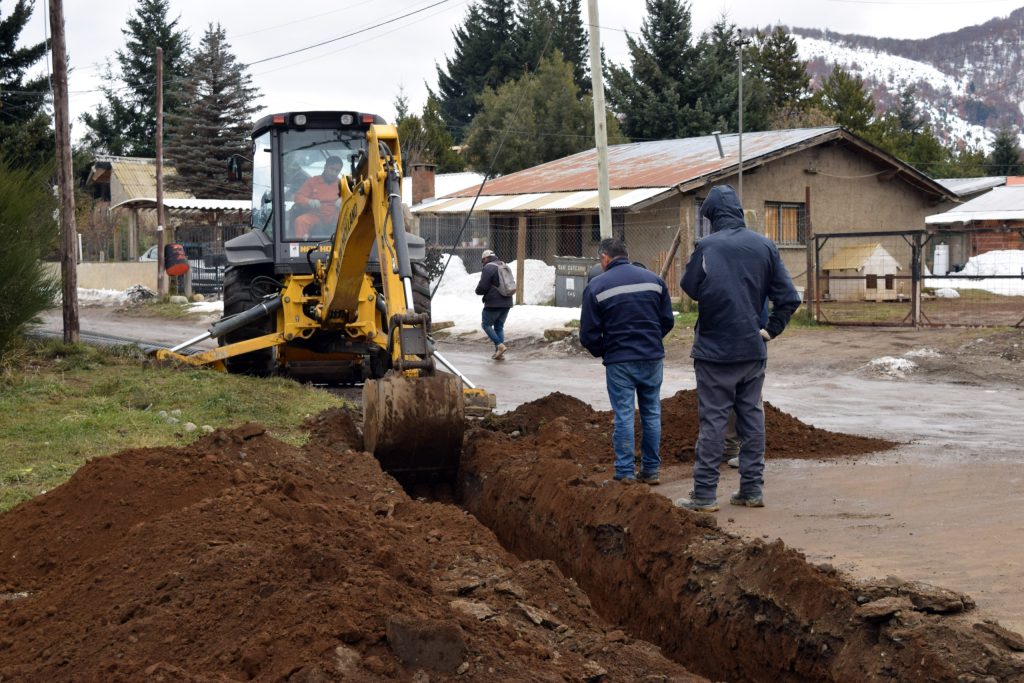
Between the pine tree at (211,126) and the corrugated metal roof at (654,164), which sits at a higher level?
the pine tree at (211,126)

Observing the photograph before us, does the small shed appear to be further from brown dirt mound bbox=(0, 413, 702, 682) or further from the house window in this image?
brown dirt mound bbox=(0, 413, 702, 682)

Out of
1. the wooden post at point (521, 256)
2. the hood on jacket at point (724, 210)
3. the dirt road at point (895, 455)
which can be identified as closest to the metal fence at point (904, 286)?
the dirt road at point (895, 455)

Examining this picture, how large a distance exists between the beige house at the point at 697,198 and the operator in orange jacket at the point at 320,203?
1270cm

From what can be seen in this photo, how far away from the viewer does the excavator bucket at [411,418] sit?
8.69 m

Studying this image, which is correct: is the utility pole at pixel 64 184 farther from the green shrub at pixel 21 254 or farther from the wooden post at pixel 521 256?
the wooden post at pixel 521 256

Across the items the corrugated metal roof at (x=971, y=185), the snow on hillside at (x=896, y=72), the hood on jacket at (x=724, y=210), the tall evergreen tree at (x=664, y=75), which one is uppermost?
the snow on hillside at (x=896, y=72)

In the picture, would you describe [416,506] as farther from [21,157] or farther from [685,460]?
[21,157]

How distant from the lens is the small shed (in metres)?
26.6

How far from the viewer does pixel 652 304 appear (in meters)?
8.28

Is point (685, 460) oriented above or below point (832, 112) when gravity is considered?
below

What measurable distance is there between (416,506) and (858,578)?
9.48 ft

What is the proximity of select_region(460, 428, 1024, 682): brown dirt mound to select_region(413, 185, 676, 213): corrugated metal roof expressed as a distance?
61.3 ft

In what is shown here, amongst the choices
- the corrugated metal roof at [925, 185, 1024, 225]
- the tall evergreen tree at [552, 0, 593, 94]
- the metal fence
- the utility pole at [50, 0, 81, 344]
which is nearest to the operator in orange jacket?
the utility pole at [50, 0, 81, 344]

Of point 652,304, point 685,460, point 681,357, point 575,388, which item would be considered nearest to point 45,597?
point 652,304
